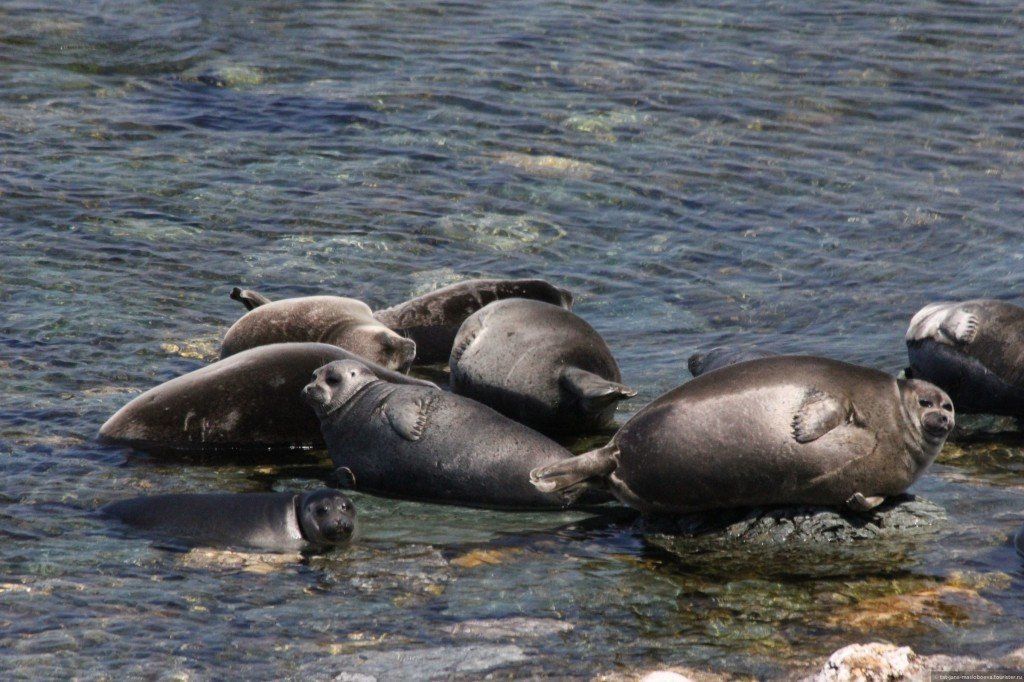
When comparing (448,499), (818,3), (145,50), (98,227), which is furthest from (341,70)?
(448,499)

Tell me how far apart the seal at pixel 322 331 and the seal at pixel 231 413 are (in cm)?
88

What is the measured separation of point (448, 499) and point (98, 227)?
19.7 ft

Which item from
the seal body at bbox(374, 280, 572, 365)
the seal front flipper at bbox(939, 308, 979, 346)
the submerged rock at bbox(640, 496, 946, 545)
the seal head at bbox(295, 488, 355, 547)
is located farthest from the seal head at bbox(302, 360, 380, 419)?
the seal front flipper at bbox(939, 308, 979, 346)

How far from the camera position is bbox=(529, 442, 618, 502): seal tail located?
582cm

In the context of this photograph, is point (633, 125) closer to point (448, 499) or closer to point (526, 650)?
point (448, 499)

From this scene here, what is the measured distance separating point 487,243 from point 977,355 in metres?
5.04

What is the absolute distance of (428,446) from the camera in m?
6.34

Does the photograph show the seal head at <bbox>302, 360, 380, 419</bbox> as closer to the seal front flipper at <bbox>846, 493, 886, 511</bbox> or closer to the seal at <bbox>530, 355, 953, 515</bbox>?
the seal at <bbox>530, 355, 953, 515</bbox>

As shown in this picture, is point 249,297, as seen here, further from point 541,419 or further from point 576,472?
point 576,472

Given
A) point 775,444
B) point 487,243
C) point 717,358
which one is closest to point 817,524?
point 775,444

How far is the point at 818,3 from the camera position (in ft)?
60.0

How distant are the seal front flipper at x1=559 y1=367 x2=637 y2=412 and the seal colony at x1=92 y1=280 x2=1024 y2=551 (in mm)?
11

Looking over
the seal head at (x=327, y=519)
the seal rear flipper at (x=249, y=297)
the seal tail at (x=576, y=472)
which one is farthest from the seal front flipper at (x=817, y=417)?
the seal rear flipper at (x=249, y=297)

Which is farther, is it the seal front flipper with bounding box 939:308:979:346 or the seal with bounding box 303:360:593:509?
the seal front flipper with bounding box 939:308:979:346
